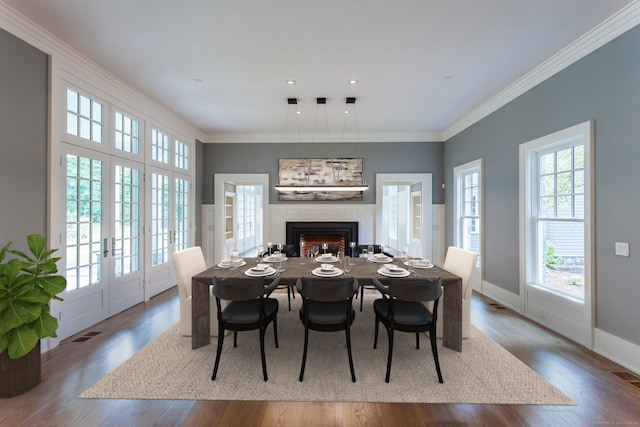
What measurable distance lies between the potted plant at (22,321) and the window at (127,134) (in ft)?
6.61

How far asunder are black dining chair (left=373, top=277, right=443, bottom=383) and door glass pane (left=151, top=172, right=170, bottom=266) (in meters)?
3.71

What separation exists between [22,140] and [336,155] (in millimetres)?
4632

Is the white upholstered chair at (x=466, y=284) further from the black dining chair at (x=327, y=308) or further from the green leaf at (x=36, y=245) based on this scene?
the green leaf at (x=36, y=245)

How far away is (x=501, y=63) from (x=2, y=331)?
515 centimetres

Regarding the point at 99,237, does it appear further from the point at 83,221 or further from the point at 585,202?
the point at 585,202

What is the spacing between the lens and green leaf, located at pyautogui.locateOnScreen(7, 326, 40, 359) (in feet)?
6.15

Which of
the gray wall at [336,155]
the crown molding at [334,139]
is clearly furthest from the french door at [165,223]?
the crown molding at [334,139]

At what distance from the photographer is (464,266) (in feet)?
9.58

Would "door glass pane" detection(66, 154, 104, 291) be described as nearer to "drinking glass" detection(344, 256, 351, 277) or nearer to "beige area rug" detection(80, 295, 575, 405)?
"beige area rug" detection(80, 295, 575, 405)

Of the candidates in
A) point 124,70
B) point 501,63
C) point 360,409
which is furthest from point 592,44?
point 124,70

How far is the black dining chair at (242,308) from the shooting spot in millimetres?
2170

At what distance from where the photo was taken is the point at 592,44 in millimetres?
2623

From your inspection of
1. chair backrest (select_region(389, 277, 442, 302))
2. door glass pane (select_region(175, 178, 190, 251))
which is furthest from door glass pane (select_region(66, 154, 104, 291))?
chair backrest (select_region(389, 277, 442, 302))

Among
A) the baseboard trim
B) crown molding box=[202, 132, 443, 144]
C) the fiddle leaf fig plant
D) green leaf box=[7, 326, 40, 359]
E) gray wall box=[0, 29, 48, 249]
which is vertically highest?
crown molding box=[202, 132, 443, 144]
